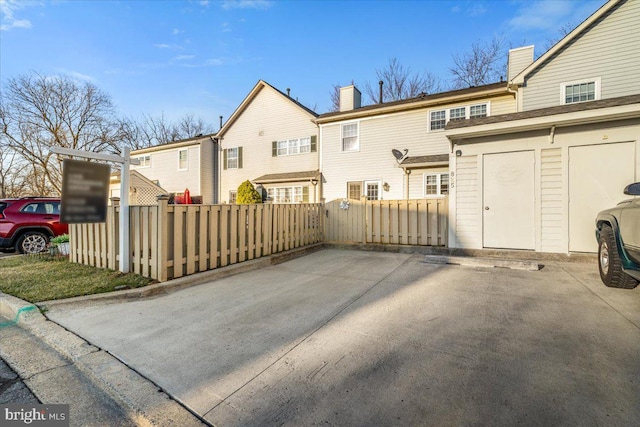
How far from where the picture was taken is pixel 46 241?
8.16 m

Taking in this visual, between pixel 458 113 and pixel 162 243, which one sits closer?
pixel 162 243

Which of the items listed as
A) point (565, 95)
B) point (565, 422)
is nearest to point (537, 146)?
point (565, 422)

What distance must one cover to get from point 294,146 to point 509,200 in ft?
37.6

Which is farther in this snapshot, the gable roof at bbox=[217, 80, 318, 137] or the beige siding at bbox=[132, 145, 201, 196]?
Answer: the beige siding at bbox=[132, 145, 201, 196]

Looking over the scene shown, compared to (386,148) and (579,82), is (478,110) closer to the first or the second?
(579,82)

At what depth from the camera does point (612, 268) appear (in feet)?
13.5

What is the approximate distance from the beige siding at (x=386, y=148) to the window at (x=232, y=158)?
604cm

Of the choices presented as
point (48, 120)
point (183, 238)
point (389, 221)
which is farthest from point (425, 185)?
point (48, 120)

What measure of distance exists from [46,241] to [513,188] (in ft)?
40.1

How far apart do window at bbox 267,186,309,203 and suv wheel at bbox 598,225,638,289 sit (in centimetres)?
1180

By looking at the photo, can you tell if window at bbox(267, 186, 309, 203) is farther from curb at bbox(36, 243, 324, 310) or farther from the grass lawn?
the grass lawn

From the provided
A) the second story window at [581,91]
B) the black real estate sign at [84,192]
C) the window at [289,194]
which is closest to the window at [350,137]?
the window at [289,194]

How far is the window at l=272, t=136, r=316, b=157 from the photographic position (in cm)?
1520

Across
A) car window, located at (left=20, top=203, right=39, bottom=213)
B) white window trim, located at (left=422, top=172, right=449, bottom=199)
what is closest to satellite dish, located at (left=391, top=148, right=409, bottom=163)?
white window trim, located at (left=422, top=172, right=449, bottom=199)
